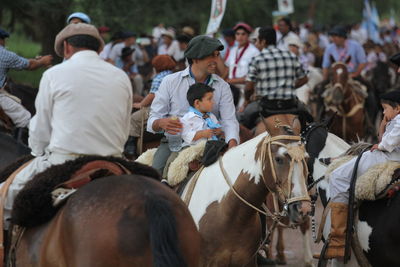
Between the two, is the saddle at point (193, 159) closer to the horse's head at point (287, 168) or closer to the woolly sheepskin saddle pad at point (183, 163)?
the woolly sheepskin saddle pad at point (183, 163)

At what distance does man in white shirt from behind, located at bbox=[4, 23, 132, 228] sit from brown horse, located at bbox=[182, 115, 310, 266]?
1.36 meters

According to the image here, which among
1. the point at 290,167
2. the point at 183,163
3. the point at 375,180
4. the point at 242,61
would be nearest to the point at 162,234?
the point at 290,167

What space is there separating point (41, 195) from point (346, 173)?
10.7ft

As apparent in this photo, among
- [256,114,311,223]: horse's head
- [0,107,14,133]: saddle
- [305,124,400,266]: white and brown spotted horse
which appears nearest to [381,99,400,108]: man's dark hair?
[305,124,400,266]: white and brown spotted horse

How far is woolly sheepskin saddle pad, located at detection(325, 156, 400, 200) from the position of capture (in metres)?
7.84

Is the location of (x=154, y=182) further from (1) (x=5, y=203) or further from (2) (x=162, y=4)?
(2) (x=162, y=4)

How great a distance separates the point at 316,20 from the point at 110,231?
162ft

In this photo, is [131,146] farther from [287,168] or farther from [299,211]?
[299,211]

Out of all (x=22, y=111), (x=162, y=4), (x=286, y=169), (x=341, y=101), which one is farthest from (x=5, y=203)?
(x=162, y=4)

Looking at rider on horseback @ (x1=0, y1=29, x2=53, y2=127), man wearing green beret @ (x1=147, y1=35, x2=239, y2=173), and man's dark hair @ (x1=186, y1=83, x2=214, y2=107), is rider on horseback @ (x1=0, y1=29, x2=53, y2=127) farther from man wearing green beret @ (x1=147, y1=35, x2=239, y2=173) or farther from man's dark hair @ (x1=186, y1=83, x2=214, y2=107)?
man's dark hair @ (x1=186, y1=83, x2=214, y2=107)

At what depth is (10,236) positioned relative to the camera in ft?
20.7

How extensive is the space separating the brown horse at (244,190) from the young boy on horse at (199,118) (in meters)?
0.40

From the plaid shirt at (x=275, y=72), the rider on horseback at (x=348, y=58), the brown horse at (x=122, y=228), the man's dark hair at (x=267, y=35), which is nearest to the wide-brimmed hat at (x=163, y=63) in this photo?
the plaid shirt at (x=275, y=72)

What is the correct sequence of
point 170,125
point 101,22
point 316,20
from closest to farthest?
point 170,125 < point 101,22 < point 316,20
